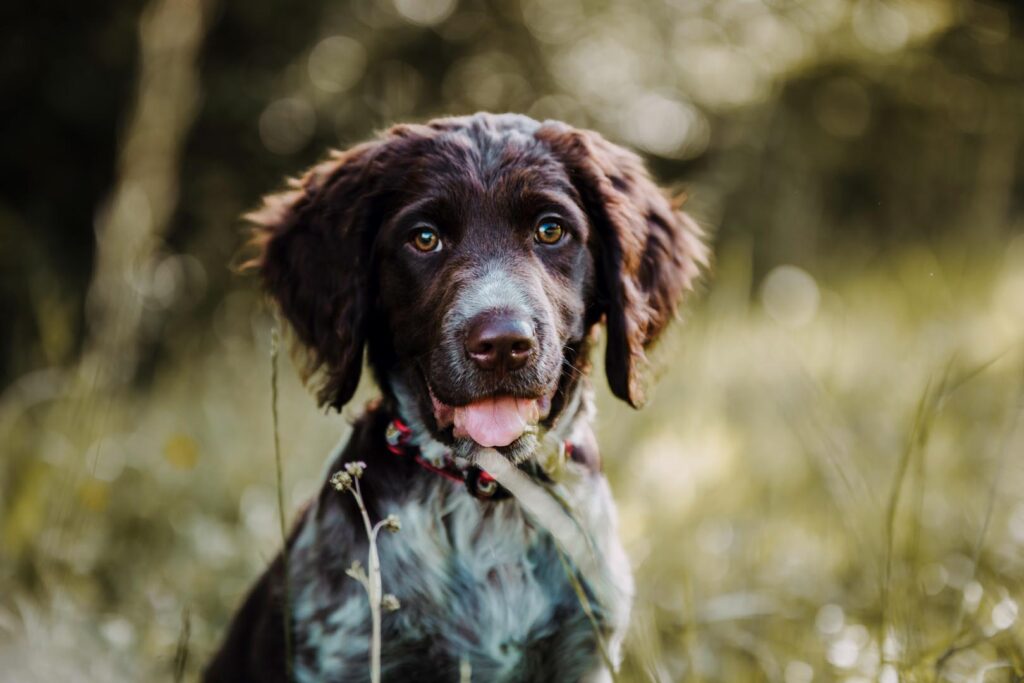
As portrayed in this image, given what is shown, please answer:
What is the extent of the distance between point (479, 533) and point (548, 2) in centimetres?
910

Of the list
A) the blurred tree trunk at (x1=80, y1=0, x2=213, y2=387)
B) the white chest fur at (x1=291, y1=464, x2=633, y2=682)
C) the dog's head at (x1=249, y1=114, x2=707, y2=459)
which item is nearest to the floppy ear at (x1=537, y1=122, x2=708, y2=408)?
the dog's head at (x1=249, y1=114, x2=707, y2=459)

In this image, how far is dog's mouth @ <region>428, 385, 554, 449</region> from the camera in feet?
8.18

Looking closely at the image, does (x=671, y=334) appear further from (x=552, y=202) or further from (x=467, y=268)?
(x=467, y=268)

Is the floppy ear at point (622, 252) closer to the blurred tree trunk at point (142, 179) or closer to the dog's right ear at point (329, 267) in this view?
the dog's right ear at point (329, 267)

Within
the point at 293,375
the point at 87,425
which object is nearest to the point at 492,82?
the point at 293,375

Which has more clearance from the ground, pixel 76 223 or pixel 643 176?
pixel 643 176

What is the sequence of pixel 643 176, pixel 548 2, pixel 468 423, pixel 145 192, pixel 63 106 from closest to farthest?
pixel 468 423 → pixel 643 176 → pixel 145 192 → pixel 63 106 → pixel 548 2

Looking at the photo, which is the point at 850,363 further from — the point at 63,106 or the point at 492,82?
the point at 63,106

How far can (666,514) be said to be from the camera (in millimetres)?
3770

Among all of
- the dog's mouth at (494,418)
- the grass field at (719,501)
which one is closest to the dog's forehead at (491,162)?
the dog's mouth at (494,418)

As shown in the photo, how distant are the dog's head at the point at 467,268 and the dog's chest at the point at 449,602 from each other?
28cm

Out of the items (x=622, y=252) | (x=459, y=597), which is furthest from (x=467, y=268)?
(x=459, y=597)

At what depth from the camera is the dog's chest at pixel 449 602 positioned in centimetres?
252

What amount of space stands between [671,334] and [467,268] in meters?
0.96
